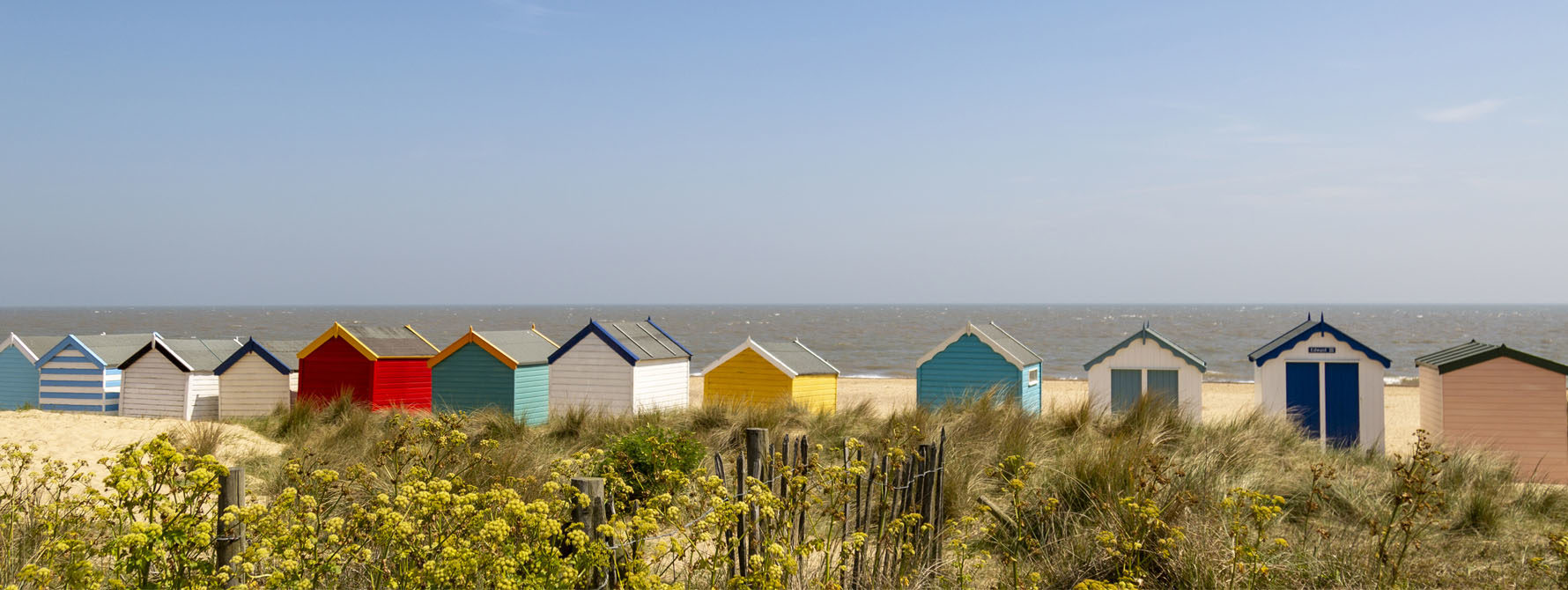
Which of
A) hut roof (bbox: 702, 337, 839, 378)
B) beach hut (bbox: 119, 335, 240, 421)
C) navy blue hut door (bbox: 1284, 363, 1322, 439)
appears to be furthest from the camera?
beach hut (bbox: 119, 335, 240, 421)

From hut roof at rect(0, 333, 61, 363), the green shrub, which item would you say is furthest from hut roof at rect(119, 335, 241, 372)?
the green shrub

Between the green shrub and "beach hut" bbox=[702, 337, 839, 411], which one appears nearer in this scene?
the green shrub

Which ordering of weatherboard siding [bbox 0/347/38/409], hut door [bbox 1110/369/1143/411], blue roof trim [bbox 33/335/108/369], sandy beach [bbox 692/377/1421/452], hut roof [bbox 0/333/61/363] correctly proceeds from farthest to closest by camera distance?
sandy beach [bbox 692/377/1421/452] < hut roof [bbox 0/333/61/363] < weatherboard siding [bbox 0/347/38/409] < blue roof trim [bbox 33/335/108/369] < hut door [bbox 1110/369/1143/411]

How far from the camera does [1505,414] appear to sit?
12852mm

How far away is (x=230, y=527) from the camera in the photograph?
15.7ft

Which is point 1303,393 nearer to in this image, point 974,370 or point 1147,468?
point 974,370

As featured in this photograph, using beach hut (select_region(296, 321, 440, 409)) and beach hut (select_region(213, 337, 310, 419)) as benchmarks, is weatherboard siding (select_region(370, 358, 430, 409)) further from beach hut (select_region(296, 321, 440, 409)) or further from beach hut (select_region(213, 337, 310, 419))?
beach hut (select_region(213, 337, 310, 419))

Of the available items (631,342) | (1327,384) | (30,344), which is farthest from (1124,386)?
(30,344)

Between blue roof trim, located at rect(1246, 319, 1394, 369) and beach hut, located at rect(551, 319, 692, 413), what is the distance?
877cm

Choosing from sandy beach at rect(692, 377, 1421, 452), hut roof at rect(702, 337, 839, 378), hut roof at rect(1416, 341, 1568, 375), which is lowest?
sandy beach at rect(692, 377, 1421, 452)

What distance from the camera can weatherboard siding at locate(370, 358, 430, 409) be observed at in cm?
1645

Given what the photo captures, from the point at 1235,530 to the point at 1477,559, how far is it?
11.7 feet

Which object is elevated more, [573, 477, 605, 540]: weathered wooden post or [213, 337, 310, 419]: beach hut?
[573, 477, 605, 540]: weathered wooden post

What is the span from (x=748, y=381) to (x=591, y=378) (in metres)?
2.52
